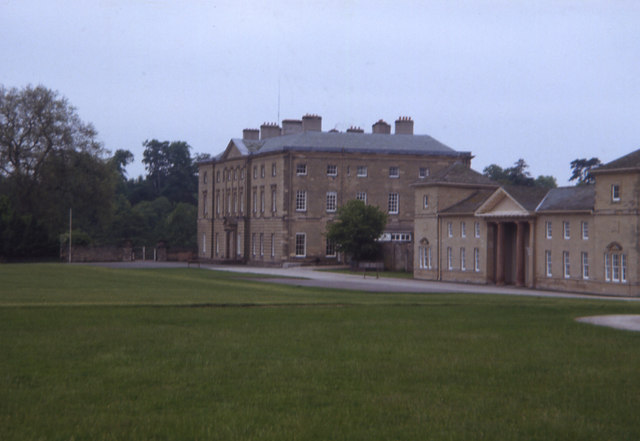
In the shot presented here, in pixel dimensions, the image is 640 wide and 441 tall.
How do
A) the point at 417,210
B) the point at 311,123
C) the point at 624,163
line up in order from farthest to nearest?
the point at 311,123 < the point at 417,210 < the point at 624,163

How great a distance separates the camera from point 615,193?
44.5 meters

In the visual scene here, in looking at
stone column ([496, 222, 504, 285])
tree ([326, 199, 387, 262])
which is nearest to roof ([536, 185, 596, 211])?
stone column ([496, 222, 504, 285])

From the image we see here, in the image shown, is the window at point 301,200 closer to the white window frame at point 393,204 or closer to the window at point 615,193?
the white window frame at point 393,204

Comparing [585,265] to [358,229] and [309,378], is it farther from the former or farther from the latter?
[309,378]

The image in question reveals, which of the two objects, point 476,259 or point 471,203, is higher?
point 471,203

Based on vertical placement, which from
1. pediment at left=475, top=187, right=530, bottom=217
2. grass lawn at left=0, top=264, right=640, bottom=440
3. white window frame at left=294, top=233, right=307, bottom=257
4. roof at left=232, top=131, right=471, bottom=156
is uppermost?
roof at left=232, top=131, right=471, bottom=156

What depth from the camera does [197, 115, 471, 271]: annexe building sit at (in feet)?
264

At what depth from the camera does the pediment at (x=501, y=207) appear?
51312 mm

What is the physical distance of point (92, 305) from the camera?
25.2 m

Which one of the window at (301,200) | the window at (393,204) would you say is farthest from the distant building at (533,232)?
the window at (393,204)

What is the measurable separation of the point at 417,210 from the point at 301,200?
68.4 ft

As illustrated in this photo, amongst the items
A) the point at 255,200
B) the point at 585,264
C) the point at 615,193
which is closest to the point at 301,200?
the point at 255,200

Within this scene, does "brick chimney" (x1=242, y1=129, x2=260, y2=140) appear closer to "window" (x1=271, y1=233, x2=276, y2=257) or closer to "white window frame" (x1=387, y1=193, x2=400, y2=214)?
"window" (x1=271, y1=233, x2=276, y2=257)

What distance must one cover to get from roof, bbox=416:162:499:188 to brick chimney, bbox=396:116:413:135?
26.5 meters
